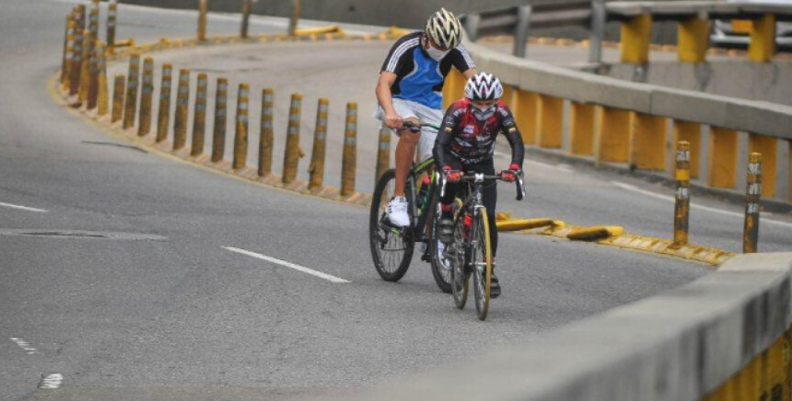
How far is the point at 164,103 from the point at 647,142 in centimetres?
582

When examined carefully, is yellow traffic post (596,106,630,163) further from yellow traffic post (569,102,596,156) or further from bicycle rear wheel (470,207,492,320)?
bicycle rear wheel (470,207,492,320)

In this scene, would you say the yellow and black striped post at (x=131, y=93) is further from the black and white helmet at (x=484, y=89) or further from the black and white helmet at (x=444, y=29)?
the black and white helmet at (x=484, y=89)

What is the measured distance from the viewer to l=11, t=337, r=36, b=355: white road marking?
966 cm

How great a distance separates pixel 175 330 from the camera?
1055cm

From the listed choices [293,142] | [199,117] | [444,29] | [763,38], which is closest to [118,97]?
[199,117]

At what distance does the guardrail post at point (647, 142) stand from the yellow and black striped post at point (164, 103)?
5.48 m

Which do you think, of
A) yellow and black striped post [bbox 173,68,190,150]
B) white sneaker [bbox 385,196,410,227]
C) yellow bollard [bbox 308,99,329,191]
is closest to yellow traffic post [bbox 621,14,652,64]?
yellow and black striped post [bbox 173,68,190,150]

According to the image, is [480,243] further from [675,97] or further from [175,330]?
[675,97]

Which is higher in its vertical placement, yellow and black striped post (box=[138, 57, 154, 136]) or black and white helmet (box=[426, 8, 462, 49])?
black and white helmet (box=[426, 8, 462, 49])

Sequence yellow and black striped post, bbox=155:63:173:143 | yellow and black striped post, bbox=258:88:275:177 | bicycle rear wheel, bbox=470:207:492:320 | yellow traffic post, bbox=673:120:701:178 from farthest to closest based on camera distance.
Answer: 1. yellow and black striped post, bbox=155:63:173:143
2. yellow traffic post, bbox=673:120:701:178
3. yellow and black striped post, bbox=258:88:275:177
4. bicycle rear wheel, bbox=470:207:492:320

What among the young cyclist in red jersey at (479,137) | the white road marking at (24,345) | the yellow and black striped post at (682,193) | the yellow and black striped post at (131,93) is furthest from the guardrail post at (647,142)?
the white road marking at (24,345)

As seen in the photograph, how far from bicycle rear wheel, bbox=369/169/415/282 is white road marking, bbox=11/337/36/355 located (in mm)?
3128

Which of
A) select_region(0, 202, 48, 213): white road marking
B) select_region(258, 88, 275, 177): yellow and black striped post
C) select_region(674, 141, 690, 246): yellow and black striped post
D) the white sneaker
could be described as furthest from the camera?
select_region(258, 88, 275, 177): yellow and black striped post

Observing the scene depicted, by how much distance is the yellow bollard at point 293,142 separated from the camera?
65.5ft
